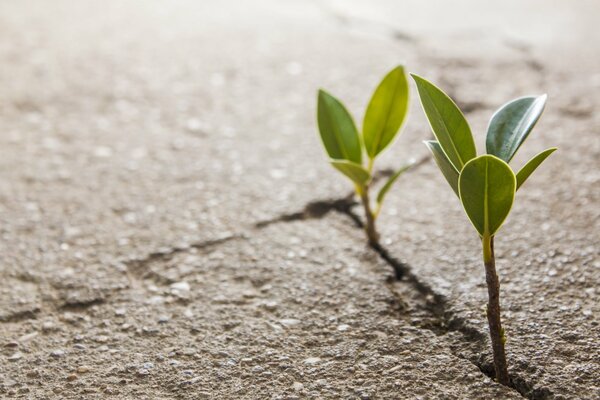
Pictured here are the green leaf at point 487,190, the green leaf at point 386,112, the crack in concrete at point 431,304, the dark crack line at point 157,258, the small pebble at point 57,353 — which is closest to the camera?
the green leaf at point 487,190

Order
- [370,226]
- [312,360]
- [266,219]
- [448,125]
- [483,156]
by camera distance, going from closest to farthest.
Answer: [483,156] → [448,125] → [312,360] → [370,226] → [266,219]

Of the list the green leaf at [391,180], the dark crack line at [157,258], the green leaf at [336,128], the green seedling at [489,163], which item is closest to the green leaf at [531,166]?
the green seedling at [489,163]

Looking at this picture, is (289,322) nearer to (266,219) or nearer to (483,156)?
(266,219)

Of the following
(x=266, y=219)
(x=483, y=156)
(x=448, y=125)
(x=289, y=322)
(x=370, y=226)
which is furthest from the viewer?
(x=266, y=219)

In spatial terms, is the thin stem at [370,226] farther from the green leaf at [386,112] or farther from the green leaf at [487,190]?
the green leaf at [487,190]

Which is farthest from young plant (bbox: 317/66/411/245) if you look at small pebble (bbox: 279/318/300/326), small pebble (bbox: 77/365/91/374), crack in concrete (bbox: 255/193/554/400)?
small pebble (bbox: 77/365/91/374)

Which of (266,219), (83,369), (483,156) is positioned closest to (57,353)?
(83,369)

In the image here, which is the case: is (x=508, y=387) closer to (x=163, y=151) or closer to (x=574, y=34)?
(x=163, y=151)

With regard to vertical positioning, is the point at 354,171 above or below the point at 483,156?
below
